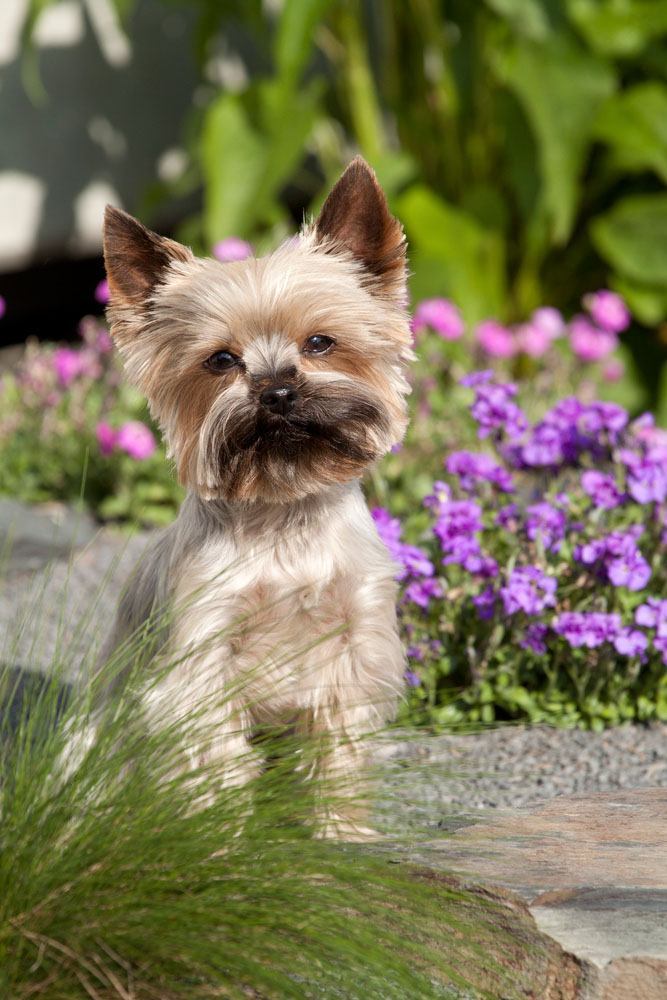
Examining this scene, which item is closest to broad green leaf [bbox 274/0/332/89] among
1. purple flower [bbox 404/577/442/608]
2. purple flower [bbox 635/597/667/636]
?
purple flower [bbox 404/577/442/608]

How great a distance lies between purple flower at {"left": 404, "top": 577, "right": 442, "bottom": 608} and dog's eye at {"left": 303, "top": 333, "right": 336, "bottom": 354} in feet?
3.50

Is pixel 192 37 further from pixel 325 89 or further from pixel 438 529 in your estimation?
pixel 438 529

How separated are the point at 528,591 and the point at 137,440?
211 centimetres

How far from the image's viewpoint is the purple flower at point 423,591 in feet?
Answer: 12.2

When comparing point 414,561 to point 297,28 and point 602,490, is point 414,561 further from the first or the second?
point 297,28

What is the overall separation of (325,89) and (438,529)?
4.49 meters

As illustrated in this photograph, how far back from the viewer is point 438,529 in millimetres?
3719

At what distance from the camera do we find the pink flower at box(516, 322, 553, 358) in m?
6.29

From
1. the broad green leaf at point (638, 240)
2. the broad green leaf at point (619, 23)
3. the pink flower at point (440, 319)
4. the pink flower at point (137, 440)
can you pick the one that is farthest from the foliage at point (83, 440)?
the broad green leaf at point (619, 23)

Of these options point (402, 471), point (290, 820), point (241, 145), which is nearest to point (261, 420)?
point (290, 820)

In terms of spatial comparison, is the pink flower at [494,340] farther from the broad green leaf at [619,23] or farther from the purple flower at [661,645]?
the purple flower at [661,645]

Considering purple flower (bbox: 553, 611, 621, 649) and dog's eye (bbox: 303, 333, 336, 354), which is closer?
dog's eye (bbox: 303, 333, 336, 354)

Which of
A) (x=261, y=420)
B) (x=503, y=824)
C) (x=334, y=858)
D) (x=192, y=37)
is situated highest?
(x=192, y=37)

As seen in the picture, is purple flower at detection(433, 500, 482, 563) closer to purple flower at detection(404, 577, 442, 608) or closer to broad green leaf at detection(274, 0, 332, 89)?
purple flower at detection(404, 577, 442, 608)
